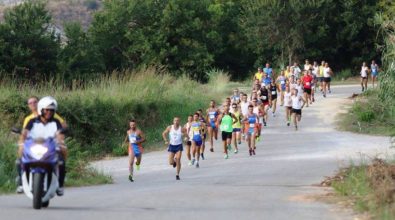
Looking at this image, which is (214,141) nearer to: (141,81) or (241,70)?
(141,81)

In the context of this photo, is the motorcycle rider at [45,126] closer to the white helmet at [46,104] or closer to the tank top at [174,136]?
the white helmet at [46,104]

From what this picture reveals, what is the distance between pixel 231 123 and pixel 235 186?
385 inches

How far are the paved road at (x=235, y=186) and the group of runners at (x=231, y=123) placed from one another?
0.49 meters

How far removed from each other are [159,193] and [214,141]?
18247 millimetres

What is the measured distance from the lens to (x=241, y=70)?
70.2 meters

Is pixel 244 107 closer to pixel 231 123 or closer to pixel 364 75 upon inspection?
pixel 231 123

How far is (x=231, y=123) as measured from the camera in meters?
28.2

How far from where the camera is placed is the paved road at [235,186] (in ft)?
42.1

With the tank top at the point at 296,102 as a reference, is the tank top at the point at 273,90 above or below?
above

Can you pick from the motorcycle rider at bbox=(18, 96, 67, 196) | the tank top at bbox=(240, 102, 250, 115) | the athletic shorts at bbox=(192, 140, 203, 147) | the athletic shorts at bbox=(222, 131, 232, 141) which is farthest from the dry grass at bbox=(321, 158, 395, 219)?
the tank top at bbox=(240, 102, 250, 115)

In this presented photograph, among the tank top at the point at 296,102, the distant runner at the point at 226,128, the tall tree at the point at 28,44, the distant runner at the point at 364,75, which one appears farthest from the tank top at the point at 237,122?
the tall tree at the point at 28,44

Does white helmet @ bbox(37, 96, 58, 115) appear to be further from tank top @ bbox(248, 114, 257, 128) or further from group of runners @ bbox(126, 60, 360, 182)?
tank top @ bbox(248, 114, 257, 128)

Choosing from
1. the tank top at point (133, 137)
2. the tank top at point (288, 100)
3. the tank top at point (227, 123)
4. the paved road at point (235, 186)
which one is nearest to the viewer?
the paved road at point (235, 186)

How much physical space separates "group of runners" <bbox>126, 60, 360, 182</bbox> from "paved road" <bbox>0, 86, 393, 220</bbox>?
0.49 metres
